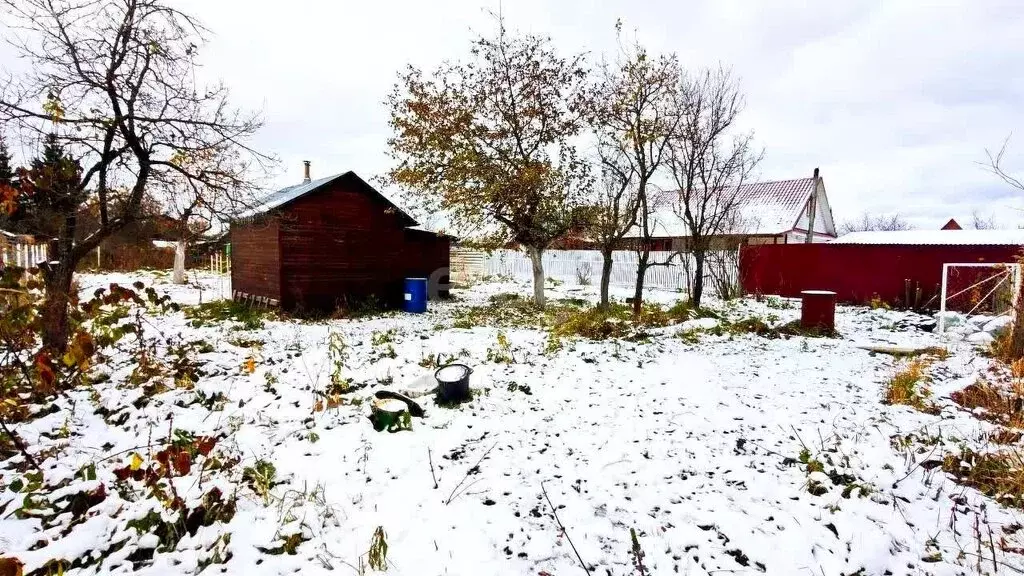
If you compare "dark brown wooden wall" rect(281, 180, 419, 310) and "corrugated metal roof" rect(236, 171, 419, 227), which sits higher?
"corrugated metal roof" rect(236, 171, 419, 227)

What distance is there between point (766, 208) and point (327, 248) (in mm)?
20003

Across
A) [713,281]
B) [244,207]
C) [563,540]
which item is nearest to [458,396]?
[563,540]

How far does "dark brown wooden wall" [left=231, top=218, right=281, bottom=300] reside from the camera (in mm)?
10414

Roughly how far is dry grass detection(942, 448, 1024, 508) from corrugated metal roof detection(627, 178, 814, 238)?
16.2 m

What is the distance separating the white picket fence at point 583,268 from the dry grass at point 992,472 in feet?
41.6

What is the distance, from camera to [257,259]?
11.3m

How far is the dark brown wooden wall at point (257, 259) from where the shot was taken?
34.2 ft

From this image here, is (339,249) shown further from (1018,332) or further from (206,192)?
(1018,332)

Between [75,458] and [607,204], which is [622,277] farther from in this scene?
[75,458]

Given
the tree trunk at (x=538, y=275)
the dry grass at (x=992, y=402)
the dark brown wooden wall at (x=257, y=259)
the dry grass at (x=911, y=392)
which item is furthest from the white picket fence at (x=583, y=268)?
the dry grass at (x=992, y=402)

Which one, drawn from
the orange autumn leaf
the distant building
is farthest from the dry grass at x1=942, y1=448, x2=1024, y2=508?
the distant building

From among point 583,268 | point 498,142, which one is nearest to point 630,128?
point 498,142

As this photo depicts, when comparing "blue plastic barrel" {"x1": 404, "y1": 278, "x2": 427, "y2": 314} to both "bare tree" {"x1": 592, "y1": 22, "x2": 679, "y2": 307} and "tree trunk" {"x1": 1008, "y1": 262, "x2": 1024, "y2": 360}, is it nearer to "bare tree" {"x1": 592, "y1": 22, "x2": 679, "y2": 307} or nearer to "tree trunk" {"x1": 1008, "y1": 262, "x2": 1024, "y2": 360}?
"bare tree" {"x1": 592, "y1": 22, "x2": 679, "y2": 307}

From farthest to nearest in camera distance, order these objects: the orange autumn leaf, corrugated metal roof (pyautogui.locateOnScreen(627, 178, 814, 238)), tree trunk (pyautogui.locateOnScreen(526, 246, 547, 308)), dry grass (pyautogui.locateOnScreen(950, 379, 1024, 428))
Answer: corrugated metal roof (pyautogui.locateOnScreen(627, 178, 814, 238)) → tree trunk (pyautogui.locateOnScreen(526, 246, 547, 308)) → dry grass (pyautogui.locateOnScreen(950, 379, 1024, 428)) → the orange autumn leaf
